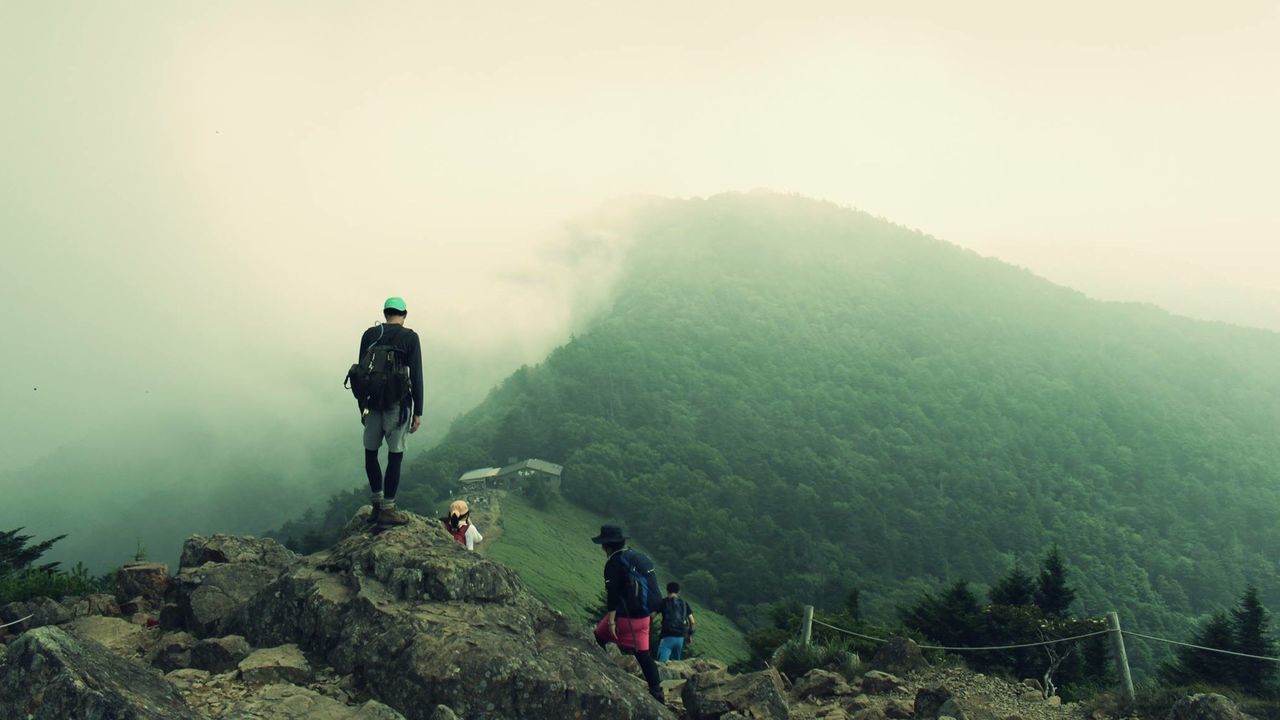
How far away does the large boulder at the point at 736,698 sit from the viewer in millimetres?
8344

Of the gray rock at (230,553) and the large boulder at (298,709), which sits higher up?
the large boulder at (298,709)

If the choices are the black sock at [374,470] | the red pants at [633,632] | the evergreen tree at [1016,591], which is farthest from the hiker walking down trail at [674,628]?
the evergreen tree at [1016,591]

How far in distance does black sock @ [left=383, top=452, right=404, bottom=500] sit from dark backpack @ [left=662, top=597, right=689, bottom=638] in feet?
16.1

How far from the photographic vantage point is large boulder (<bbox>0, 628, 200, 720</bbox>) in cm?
491

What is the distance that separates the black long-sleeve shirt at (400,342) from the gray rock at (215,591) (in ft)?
10.9

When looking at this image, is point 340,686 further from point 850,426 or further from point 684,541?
point 850,426

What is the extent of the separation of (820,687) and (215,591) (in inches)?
334

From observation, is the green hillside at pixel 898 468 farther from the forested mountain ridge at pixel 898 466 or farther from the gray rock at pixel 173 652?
the gray rock at pixel 173 652

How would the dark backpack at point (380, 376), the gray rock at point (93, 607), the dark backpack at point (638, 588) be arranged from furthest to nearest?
1. the gray rock at point (93, 607)
2. the dark backpack at point (380, 376)
3. the dark backpack at point (638, 588)

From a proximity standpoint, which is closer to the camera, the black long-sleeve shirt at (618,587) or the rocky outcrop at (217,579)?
the black long-sleeve shirt at (618,587)

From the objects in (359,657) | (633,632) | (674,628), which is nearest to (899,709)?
(674,628)

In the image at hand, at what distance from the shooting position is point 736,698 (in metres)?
8.54

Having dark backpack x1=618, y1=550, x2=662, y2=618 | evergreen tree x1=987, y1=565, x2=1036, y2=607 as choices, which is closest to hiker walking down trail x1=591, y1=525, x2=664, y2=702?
dark backpack x1=618, y1=550, x2=662, y2=618

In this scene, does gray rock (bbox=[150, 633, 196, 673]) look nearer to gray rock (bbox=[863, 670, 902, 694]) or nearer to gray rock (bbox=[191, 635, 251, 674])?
gray rock (bbox=[191, 635, 251, 674])
